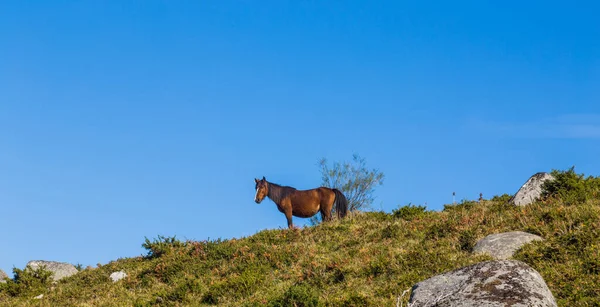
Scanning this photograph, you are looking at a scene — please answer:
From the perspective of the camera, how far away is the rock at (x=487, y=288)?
9.77 m

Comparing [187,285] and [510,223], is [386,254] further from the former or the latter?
[187,285]

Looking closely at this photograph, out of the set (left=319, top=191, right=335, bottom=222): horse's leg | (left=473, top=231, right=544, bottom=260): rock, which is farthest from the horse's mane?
(left=473, top=231, right=544, bottom=260): rock

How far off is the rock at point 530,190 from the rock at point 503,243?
276 inches

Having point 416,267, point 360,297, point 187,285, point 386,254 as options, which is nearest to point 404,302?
point 360,297

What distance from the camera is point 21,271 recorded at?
1044 inches

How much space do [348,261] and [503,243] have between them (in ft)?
14.0

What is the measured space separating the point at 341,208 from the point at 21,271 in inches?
555

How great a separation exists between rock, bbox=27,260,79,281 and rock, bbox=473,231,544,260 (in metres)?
18.3

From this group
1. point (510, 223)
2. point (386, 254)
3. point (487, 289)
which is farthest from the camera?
point (510, 223)

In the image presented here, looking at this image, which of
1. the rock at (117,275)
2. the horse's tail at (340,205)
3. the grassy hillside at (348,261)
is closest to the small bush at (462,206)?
the grassy hillside at (348,261)

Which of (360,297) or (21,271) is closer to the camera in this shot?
(360,297)

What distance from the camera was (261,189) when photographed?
2989 cm

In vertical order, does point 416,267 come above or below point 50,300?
below

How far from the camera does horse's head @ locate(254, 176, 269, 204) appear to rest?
2981cm
